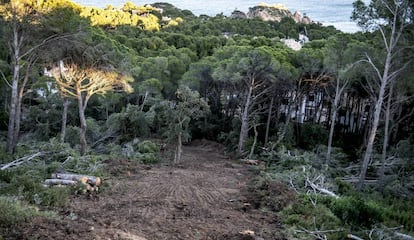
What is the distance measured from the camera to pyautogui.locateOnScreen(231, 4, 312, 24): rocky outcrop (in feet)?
255

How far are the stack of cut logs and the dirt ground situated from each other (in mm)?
359

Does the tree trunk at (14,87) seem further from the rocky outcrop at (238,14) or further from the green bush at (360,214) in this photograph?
the rocky outcrop at (238,14)

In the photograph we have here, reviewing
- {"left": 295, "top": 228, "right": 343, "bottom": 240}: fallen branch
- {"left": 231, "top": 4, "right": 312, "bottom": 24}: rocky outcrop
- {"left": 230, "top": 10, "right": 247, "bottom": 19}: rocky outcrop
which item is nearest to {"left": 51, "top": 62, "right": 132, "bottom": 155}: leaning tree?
{"left": 295, "top": 228, "right": 343, "bottom": 240}: fallen branch

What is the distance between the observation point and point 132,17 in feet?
162

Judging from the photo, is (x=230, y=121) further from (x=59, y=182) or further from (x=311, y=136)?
(x=59, y=182)

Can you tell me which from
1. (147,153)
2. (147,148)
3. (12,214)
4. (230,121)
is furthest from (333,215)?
(230,121)

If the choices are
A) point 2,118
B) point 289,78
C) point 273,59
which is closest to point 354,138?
point 289,78

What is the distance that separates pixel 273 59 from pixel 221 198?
1146 centimetres

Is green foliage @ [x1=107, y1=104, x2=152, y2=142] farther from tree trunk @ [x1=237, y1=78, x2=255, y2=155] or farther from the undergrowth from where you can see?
the undergrowth

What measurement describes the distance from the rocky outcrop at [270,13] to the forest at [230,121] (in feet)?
163

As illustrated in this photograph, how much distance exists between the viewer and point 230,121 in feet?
89.6

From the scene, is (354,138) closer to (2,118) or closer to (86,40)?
(86,40)

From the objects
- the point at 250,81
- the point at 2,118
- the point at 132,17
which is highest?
the point at 132,17

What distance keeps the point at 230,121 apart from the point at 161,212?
19147 millimetres
